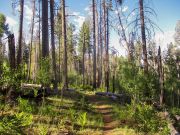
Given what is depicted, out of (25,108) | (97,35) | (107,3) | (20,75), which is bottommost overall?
(25,108)

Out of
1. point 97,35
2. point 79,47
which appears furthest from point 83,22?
point 97,35

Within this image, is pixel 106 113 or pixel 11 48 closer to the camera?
pixel 11 48

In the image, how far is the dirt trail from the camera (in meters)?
10.6

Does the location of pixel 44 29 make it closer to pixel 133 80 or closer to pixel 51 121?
pixel 133 80

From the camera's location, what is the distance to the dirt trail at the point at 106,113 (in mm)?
10578

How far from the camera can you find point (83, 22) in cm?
4769

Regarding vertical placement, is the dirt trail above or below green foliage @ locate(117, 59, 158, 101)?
below

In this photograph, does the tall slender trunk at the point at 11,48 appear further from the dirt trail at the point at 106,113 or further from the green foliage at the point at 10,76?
the dirt trail at the point at 106,113

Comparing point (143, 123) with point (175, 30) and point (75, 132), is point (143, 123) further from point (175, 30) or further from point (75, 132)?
point (175, 30)

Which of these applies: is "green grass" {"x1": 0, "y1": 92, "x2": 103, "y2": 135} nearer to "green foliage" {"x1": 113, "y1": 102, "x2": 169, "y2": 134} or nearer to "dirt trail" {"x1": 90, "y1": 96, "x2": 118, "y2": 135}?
"dirt trail" {"x1": 90, "y1": 96, "x2": 118, "y2": 135}

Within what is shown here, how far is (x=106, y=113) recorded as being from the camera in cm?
1366

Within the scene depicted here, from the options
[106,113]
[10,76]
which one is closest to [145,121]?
[106,113]

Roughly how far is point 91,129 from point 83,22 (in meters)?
39.2

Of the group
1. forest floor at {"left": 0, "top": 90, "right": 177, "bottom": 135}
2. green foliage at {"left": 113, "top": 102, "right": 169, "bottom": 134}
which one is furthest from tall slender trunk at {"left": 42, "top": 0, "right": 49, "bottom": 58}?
green foliage at {"left": 113, "top": 102, "right": 169, "bottom": 134}
